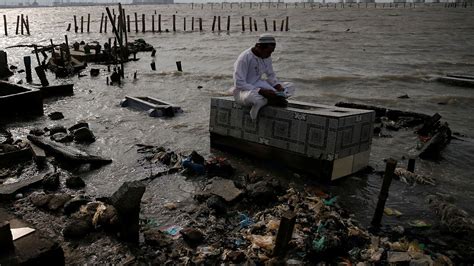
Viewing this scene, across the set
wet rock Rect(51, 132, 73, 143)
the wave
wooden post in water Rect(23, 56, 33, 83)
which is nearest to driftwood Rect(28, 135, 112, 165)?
wet rock Rect(51, 132, 73, 143)

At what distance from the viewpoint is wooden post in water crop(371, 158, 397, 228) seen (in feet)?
14.5

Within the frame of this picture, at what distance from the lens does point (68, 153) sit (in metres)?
6.70

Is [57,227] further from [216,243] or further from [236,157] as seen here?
[236,157]

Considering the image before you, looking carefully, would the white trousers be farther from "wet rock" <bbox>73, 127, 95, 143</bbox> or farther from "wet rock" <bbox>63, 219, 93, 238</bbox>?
"wet rock" <bbox>73, 127, 95, 143</bbox>

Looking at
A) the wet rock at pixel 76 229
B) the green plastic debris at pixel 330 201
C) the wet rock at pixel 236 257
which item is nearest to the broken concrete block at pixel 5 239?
the wet rock at pixel 76 229

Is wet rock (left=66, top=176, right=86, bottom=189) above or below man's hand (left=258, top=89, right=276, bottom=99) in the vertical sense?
below

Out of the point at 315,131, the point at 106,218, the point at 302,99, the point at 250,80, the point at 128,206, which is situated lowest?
the point at 106,218

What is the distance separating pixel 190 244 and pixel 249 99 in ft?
8.70

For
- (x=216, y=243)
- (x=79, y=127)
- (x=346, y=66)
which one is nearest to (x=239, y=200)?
(x=216, y=243)

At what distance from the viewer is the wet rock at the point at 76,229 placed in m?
4.51

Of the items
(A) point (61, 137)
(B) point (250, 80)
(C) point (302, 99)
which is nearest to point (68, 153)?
(A) point (61, 137)

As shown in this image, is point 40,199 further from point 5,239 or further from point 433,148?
point 433,148

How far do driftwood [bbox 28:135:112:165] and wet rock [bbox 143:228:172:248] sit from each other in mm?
2651

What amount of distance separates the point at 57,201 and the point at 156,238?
1694 mm
